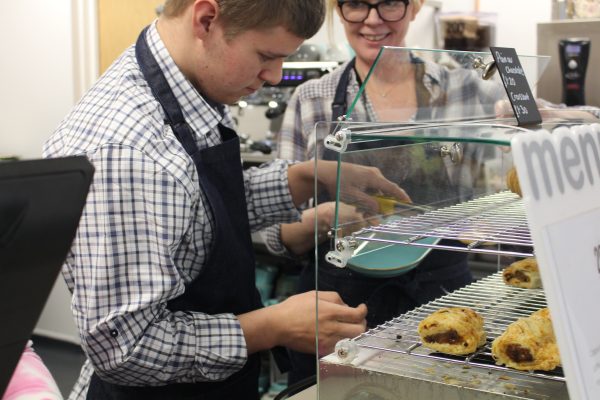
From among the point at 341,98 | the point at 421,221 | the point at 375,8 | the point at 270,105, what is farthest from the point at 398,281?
the point at 270,105

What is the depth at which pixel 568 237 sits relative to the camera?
27.0 inches

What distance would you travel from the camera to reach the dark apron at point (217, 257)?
122 cm

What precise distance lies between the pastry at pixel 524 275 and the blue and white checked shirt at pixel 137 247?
460 millimetres

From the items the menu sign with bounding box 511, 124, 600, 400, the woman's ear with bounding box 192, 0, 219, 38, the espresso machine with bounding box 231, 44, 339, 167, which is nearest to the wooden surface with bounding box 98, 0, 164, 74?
the espresso machine with bounding box 231, 44, 339, 167

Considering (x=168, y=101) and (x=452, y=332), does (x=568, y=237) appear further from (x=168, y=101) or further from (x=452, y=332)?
(x=168, y=101)

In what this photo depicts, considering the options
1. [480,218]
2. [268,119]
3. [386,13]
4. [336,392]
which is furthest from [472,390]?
[268,119]

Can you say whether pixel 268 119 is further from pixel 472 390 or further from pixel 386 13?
pixel 472 390

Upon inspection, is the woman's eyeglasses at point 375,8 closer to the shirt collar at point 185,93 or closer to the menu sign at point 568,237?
the shirt collar at point 185,93

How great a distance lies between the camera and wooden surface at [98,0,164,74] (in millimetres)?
3738

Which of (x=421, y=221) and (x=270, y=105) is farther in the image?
(x=270, y=105)

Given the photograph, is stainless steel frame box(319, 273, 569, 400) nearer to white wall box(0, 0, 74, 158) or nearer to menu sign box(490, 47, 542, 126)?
menu sign box(490, 47, 542, 126)

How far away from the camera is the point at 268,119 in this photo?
3.22 m

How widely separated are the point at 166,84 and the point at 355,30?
798mm

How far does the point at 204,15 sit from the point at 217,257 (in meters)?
0.39
